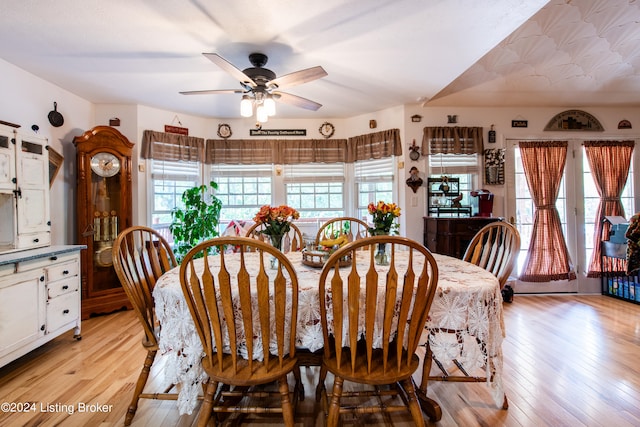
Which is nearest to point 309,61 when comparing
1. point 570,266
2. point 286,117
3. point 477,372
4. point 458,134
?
point 286,117

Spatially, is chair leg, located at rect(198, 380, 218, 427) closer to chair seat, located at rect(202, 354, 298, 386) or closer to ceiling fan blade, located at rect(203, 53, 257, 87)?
chair seat, located at rect(202, 354, 298, 386)

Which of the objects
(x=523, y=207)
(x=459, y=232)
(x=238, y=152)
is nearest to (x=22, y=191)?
(x=238, y=152)

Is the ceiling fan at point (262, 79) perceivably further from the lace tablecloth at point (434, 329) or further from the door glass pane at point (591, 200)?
the door glass pane at point (591, 200)

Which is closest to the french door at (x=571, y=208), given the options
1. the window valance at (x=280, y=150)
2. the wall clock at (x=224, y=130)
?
the window valance at (x=280, y=150)

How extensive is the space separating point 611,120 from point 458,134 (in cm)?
210

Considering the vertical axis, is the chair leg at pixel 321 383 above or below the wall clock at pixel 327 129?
below

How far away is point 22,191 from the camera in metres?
2.40

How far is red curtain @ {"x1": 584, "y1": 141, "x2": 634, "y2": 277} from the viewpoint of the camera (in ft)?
12.5

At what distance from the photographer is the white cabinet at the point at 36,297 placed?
1992mm

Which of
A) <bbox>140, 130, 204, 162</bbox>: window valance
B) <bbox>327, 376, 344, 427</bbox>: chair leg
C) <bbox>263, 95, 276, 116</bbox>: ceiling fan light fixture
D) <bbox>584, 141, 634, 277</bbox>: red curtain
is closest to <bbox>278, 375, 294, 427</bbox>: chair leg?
<bbox>327, 376, 344, 427</bbox>: chair leg

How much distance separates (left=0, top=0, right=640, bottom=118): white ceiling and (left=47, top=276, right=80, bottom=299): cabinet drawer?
192 cm

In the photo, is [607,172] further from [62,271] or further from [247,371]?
[62,271]

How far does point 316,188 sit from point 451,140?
6.24 ft

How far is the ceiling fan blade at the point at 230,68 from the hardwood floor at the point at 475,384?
2.18 m
